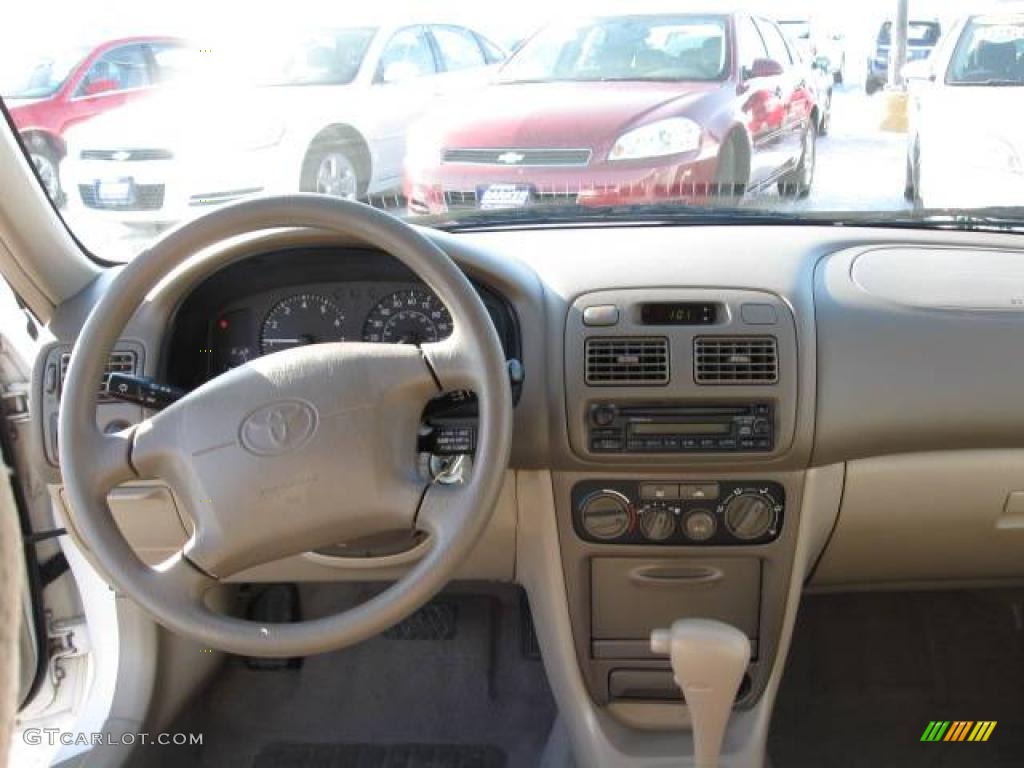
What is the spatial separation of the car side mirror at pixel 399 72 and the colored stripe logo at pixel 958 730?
257cm

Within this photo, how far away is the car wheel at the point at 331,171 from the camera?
303 cm

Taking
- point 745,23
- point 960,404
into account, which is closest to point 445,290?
point 960,404

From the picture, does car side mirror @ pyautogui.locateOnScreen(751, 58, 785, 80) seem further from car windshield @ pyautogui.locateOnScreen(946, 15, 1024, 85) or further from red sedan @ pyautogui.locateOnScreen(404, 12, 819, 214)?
car windshield @ pyautogui.locateOnScreen(946, 15, 1024, 85)

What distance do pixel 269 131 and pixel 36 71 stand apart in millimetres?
740

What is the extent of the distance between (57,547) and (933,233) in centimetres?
211

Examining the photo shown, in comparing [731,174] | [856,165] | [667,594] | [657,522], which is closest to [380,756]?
[667,594]

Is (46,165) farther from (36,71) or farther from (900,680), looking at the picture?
(900,680)

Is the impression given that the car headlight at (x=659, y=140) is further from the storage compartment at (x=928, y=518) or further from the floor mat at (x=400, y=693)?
the floor mat at (x=400, y=693)

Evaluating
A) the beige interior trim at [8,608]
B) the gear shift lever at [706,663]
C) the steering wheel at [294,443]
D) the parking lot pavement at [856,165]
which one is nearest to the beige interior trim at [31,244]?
the steering wheel at [294,443]

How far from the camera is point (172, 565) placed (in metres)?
1.79

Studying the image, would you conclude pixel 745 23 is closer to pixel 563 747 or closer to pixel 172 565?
pixel 563 747

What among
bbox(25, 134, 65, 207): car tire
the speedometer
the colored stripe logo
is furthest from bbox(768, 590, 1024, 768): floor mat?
bbox(25, 134, 65, 207): car tire

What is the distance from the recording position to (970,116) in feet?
11.9

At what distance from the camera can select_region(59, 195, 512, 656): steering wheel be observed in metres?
1.75
